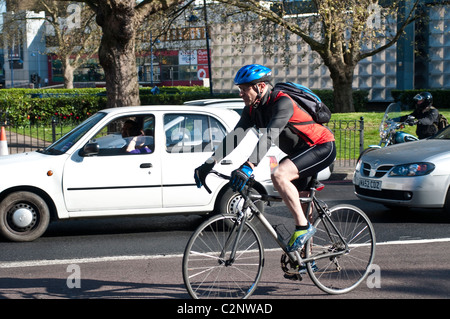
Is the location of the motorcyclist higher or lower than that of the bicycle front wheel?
higher

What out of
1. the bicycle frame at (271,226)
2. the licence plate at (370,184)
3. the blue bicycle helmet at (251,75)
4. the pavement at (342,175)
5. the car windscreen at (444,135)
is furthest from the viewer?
the pavement at (342,175)

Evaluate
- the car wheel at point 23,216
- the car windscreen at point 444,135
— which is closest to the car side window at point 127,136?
the car wheel at point 23,216

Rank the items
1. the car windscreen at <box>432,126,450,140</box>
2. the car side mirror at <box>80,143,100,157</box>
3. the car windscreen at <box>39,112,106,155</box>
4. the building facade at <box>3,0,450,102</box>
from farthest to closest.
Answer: the building facade at <box>3,0,450,102</box> → the car windscreen at <box>432,126,450,140</box> → the car windscreen at <box>39,112,106,155</box> → the car side mirror at <box>80,143,100,157</box>

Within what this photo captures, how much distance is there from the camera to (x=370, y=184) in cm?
889

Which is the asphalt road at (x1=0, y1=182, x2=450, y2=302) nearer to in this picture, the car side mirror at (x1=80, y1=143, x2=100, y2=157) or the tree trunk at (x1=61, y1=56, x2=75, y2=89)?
the car side mirror at (x1=80, y1=143, x2=100, y2=157)

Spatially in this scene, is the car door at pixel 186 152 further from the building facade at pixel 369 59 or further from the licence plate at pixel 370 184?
the building facade at pixel 369 59

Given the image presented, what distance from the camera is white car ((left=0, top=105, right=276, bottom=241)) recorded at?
759 centimetres

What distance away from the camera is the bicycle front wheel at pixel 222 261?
4.64 metres

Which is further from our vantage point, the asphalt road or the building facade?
the building facade

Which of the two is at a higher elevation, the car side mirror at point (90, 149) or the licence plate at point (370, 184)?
the car side mirror at point (90, 149)

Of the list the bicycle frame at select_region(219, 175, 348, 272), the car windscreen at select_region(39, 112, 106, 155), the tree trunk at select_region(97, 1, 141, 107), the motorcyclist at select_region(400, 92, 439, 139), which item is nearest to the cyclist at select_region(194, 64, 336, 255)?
the bicycle frame at select_region(219, 175, 348, 272)

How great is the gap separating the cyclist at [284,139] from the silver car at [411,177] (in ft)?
11.9

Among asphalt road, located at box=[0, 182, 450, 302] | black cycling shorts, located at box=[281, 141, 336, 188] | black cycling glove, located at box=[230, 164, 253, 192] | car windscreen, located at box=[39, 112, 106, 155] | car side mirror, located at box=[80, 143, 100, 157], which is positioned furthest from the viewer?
car windscreen, located at box=[39, 112, 106, 155]
